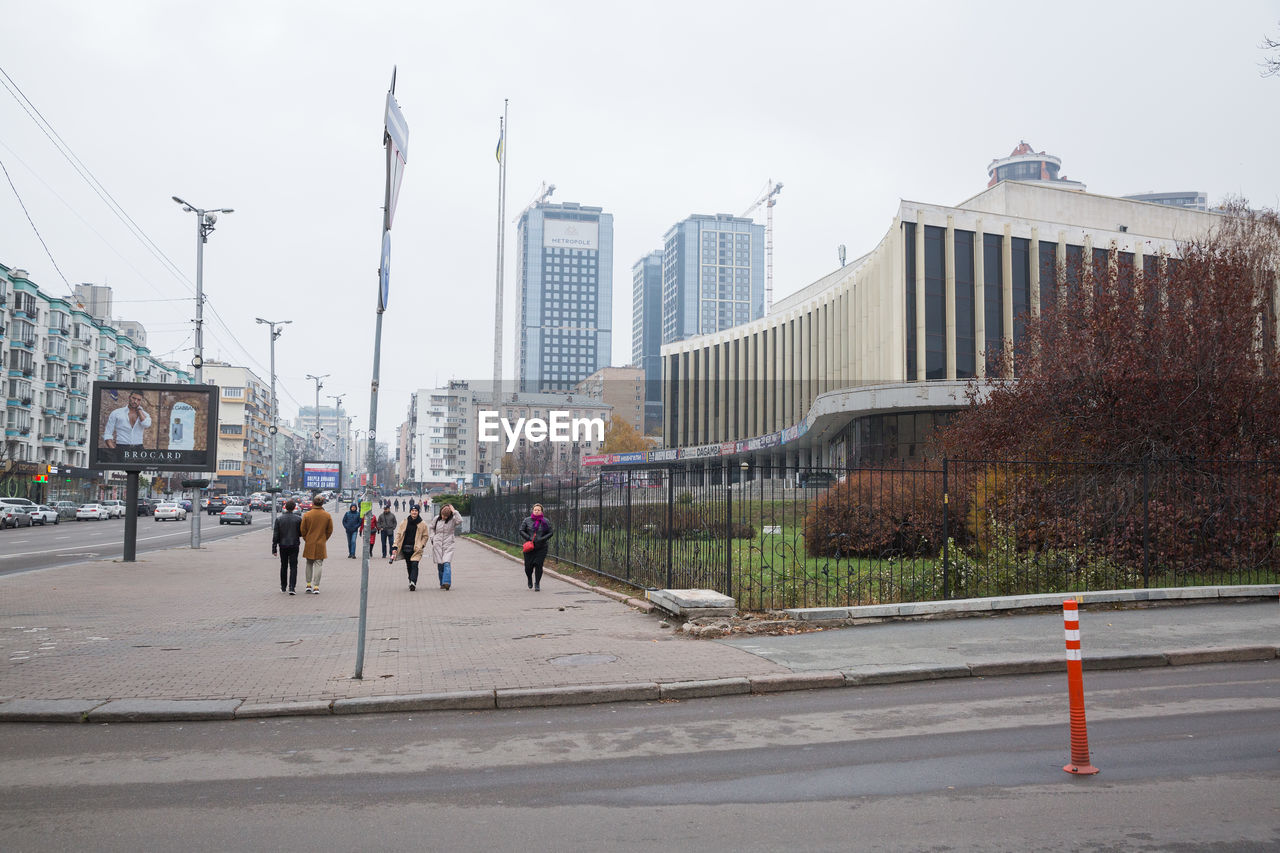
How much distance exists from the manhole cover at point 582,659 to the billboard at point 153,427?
61.3 feet

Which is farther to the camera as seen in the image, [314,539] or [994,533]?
[314,539]

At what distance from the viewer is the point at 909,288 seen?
51.2 meters

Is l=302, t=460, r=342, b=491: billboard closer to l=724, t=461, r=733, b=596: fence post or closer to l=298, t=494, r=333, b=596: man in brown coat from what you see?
l=298, t=494, r=333, b=596: man in brown coat

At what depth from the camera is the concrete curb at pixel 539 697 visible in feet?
24.3

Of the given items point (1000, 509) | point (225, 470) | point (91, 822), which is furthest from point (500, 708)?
point (225, 470)

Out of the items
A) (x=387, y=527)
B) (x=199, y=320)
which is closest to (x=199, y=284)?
(x=199, y=320)

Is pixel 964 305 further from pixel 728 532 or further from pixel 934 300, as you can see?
pixel 728 532

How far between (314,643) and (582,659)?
12.0 feet

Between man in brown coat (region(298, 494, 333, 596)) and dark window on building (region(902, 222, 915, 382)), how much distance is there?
4032cm

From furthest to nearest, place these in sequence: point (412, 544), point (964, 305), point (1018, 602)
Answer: point (964, 305), point (412, 544), point (1018, 602)

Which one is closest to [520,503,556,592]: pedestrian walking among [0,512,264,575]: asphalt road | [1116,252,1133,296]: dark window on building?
[1116,252,1133,296]: dark window on building

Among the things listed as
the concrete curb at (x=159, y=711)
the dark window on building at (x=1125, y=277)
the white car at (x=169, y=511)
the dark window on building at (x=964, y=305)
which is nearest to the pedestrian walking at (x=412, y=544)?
the concrete curb at (x=159, y=711)

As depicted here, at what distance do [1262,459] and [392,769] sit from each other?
602 inches

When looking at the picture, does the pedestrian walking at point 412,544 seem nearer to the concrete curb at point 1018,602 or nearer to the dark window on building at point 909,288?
the concrete curb at point 1018,602
